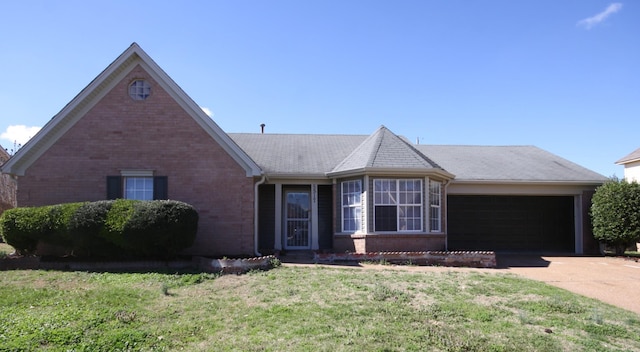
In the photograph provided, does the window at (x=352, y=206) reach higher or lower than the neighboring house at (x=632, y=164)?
lower

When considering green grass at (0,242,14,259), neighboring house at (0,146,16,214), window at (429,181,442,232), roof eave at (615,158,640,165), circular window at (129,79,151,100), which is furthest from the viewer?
roof eave at (615,158,640,165)

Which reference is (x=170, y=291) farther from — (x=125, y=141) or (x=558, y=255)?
(x=558, y=255)

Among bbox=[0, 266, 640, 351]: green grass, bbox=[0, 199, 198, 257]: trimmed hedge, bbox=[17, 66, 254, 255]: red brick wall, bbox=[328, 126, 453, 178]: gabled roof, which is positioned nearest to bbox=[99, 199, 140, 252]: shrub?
bbox=[0, 199, 198, 257]: trimmed hedge

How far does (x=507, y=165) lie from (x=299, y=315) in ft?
48.0

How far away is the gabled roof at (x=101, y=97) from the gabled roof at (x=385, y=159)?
3.31m

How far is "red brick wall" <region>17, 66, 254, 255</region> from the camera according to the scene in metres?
14.2

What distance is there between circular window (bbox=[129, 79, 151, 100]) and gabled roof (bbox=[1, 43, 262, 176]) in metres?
0.37

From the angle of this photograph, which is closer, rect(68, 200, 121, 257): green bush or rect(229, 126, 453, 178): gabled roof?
rect(68, 200, 121, 257): green bush

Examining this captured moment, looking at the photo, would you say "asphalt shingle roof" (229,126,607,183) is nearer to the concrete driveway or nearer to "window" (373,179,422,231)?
"window" (373,179,422,231)

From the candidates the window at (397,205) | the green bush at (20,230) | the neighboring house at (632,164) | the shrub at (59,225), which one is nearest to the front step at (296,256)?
the window at (397,205)

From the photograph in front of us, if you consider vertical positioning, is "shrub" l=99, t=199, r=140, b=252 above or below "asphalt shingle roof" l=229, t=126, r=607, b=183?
below

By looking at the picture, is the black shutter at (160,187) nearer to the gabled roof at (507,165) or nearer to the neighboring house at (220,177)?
the neighboring house at (220,177)

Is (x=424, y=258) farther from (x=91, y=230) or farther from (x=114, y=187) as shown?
(x=114, y=187)

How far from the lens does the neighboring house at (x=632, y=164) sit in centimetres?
2367
